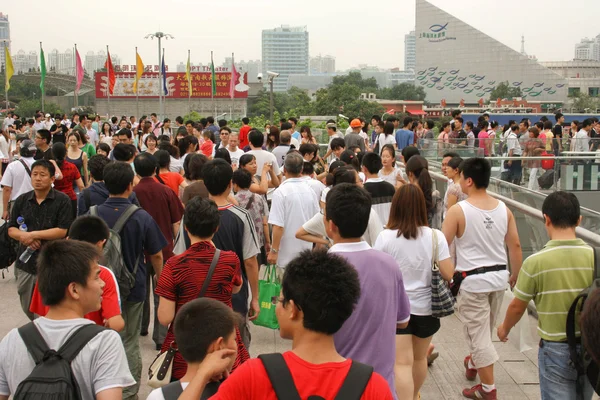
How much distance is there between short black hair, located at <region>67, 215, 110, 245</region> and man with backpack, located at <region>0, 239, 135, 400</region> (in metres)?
1.07

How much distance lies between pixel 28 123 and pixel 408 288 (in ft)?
72.0

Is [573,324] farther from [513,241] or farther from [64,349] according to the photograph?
[64,349]

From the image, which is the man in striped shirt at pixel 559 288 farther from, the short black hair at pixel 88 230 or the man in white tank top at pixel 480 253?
the short black hair at pixel 88 230

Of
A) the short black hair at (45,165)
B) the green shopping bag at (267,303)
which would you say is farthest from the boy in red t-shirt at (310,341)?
the green shopping bag at (267,303)

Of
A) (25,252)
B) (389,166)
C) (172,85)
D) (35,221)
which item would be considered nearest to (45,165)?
(35,221)

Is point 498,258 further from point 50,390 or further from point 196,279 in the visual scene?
point 50,390

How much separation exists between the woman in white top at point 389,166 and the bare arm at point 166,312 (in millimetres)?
4530

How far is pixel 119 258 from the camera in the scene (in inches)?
181

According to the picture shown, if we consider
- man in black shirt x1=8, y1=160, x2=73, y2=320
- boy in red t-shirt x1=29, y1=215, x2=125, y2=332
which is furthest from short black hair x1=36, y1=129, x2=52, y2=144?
boy in red t-shirt x1=29, y1=215, x2=125, y2=332

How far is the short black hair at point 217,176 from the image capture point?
4855mm

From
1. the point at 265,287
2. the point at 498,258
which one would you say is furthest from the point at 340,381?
the point at 265,287

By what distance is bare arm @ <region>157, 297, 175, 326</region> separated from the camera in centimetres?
376

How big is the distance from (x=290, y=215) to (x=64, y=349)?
357 cm

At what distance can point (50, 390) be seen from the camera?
2621mm
